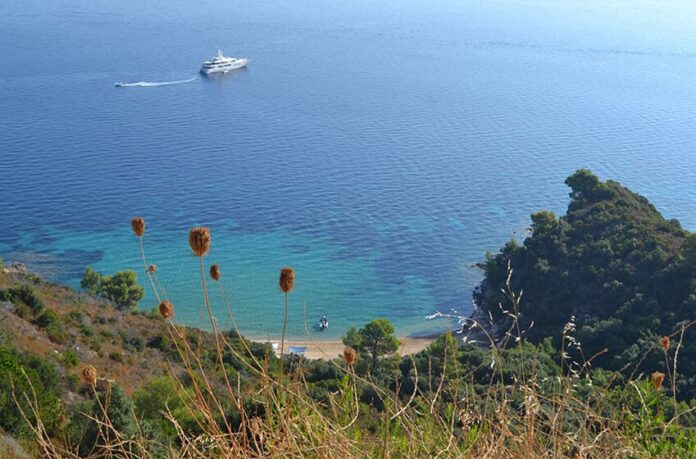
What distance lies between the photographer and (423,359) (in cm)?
1677

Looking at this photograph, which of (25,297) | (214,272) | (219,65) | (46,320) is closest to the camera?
(214,272)

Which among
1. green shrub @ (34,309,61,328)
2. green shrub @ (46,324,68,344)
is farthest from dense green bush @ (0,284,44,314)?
green shrub @ (46,324,68,344)

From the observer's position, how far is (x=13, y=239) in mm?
34062

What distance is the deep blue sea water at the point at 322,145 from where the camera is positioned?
33156 millimetres

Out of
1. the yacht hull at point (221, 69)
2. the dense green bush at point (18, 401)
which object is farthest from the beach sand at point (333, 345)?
the yacht hull at point (221, 69)

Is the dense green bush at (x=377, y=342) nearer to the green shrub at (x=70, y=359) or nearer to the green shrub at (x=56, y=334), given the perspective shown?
the green shrub at (x=56, y=334)

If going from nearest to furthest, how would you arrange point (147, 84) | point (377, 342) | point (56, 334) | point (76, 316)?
point (56, 334) → point (76, 316) → point (377, 342) → point (147, 84)

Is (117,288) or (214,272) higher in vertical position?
(214,272)

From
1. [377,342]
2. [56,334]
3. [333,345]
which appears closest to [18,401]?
[56,334]

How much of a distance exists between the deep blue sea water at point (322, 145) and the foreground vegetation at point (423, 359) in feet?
10.5

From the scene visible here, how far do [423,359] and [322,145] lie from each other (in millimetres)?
33176

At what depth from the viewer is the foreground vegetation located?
11.6ft

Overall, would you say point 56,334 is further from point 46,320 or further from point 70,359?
point 70,359

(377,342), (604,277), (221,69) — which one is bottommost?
(377,342)
